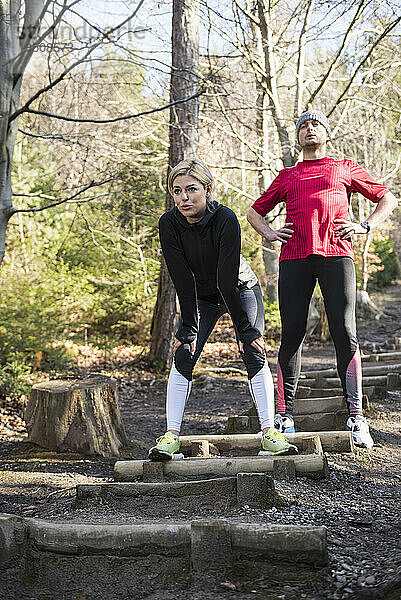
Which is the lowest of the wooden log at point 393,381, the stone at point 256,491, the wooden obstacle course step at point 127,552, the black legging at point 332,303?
the wooden obstacle course step at point 127,552

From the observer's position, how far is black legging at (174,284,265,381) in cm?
413

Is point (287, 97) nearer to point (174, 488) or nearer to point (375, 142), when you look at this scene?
point (375, 142)

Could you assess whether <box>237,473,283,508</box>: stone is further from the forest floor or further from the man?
the man

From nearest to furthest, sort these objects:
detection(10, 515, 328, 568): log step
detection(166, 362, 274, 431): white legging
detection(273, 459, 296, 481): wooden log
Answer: detection(10, 515, 328, 568): log step, detection(273, 459, 296, 481): wooden log, detection(166, 362, 274, 431): white legging

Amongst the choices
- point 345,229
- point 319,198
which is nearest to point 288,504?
point 345,229

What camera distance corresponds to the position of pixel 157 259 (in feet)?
45.4

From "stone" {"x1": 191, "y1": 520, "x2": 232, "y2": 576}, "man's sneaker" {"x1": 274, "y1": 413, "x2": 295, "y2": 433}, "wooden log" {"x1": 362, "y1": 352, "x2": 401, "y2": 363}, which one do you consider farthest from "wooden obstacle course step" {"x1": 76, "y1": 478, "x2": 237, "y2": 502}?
"wooden log" {"x1": 362, "y1": 352, "x2": 401, "y2": 363}

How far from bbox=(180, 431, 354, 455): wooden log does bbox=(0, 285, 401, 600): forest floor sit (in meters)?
0.08

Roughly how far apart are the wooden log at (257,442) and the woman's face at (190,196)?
1540 mm

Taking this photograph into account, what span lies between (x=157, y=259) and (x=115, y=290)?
3.59ft

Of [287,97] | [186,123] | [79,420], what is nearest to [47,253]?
[186,123]

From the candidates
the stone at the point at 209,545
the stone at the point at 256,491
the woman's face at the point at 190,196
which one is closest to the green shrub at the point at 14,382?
the woman's face at the point at 190,196

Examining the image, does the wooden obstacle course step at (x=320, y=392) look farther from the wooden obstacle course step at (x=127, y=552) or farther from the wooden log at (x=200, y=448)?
the wooden obstacle course step at (x=127, y=552)

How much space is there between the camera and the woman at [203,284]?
3945 mm
